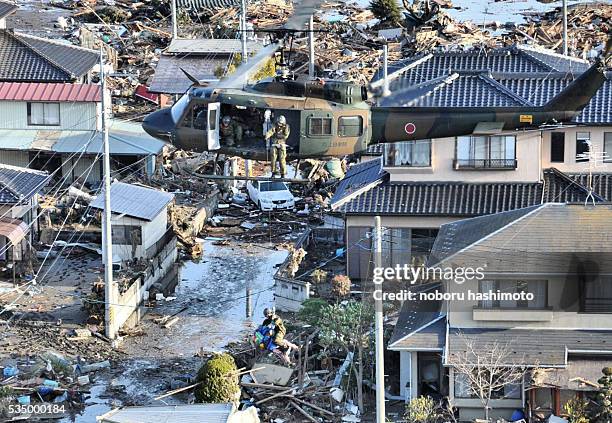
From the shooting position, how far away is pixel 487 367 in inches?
1250

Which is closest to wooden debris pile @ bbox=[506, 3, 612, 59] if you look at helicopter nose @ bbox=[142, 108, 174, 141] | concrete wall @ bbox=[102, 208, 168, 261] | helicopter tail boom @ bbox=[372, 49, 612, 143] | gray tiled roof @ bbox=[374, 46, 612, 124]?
gray tiled roof @ bbox=[374, 46, 612, 124]

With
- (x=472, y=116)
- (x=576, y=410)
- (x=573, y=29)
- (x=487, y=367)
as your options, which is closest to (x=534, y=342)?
(x=487, y=367)

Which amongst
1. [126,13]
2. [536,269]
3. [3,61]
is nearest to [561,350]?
[536,269]

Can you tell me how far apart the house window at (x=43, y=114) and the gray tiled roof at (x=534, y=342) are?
65.9ft

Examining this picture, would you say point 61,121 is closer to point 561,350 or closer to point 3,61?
point 3,61

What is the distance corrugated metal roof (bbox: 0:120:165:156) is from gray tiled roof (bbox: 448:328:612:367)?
1841 centimetres

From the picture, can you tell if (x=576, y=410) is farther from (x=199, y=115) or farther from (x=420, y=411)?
(x=199, y=115)

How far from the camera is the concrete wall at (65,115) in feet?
161

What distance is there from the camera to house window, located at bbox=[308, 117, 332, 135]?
1173 inches

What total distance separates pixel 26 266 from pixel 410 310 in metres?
11.5

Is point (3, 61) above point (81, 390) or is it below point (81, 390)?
above

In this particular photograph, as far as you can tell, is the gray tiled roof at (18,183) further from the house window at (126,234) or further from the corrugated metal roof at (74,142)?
the corrugated metal roof at (74,142)

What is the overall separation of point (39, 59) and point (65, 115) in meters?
2.82

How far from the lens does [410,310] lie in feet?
115
